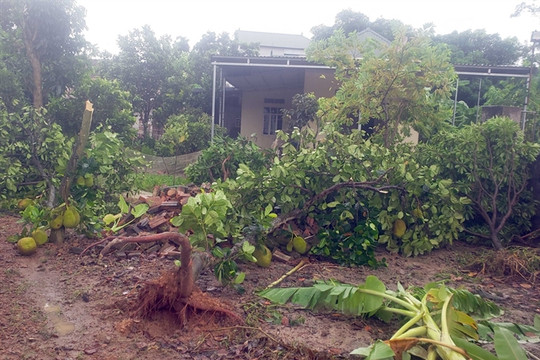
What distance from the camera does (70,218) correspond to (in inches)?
187

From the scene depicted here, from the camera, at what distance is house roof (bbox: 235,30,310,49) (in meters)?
44.2

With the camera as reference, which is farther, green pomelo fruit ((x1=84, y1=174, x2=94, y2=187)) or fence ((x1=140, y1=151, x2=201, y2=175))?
fence ((x1=140, y1=151, x2=201, y2=175))

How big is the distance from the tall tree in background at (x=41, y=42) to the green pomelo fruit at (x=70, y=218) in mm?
7683

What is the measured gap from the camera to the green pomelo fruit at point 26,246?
4559 mm

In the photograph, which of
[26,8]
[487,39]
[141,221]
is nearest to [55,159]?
[141,221]

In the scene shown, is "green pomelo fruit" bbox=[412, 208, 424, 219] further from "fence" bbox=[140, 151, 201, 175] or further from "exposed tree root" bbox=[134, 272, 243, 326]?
"fence" bbox=[140, 151, 201, 175]

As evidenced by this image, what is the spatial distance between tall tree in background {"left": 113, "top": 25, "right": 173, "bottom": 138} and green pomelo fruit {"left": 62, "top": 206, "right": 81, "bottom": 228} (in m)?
16.2

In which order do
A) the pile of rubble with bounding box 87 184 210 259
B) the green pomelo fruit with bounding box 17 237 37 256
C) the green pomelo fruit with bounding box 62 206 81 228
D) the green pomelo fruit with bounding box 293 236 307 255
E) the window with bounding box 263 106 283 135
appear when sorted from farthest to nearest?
the window with bounding box 263 106 283 135 → the green pomelo fruit with bounding box 293 236 307 255 → the pile of rubble with bounding box 87 184 210 259 → the green pomelo fruit with bounding box 62 206 81 228 → the green pomelo fruit with bounding box 17 237 37 256

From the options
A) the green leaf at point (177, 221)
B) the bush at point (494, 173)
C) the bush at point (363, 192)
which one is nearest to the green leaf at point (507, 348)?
the green leaf at point (177, 221)

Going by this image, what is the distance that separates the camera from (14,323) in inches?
126

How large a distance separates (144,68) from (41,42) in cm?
973

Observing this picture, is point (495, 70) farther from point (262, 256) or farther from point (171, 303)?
point (171, 303)

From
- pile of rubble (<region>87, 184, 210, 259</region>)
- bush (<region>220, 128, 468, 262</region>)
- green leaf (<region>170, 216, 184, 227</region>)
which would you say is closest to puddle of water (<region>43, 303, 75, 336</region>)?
pile of rubble (<region>87, 184, 210, 259</region>)

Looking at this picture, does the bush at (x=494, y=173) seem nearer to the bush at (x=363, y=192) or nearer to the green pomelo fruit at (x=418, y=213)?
the bush at (x=363, y=192)
